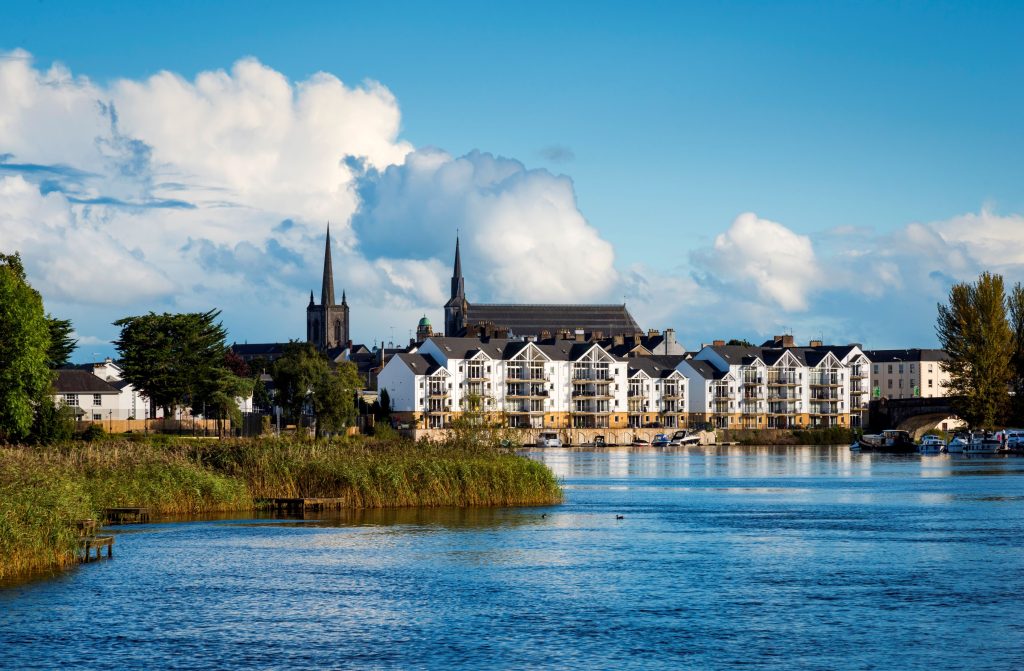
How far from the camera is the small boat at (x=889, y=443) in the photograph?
6393 inches

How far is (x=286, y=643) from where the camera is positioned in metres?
29.2

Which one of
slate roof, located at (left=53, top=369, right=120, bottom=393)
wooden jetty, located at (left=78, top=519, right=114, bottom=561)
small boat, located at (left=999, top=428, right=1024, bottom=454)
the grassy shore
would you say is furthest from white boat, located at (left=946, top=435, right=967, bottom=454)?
wooden jetty, located at (left=78, top=519, right=114, bottom=561)

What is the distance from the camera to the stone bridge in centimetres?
17212

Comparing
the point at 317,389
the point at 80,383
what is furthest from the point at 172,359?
the point at 80,383

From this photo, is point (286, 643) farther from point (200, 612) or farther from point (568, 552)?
point (568, 552)

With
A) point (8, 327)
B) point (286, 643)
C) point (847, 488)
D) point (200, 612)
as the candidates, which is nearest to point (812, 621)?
point (286, 643)

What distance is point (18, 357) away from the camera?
287 ft

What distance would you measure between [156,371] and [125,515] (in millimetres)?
66786

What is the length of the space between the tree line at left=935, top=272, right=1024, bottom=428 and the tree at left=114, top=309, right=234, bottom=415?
79461 millimetres

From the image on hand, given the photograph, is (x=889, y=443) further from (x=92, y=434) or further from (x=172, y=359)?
(x=92, y=434)

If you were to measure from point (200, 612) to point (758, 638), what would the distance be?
13.4 meters

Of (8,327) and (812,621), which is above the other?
(8,327)

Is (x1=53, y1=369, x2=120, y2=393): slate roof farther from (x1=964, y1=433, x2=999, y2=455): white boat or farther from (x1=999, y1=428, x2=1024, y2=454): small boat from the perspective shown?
(x1=999, y1=428, x2=1024, y2=454): small boat

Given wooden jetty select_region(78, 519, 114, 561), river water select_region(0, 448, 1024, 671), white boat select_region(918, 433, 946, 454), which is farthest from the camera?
white boat select_region(918, 433, 946, 454)
